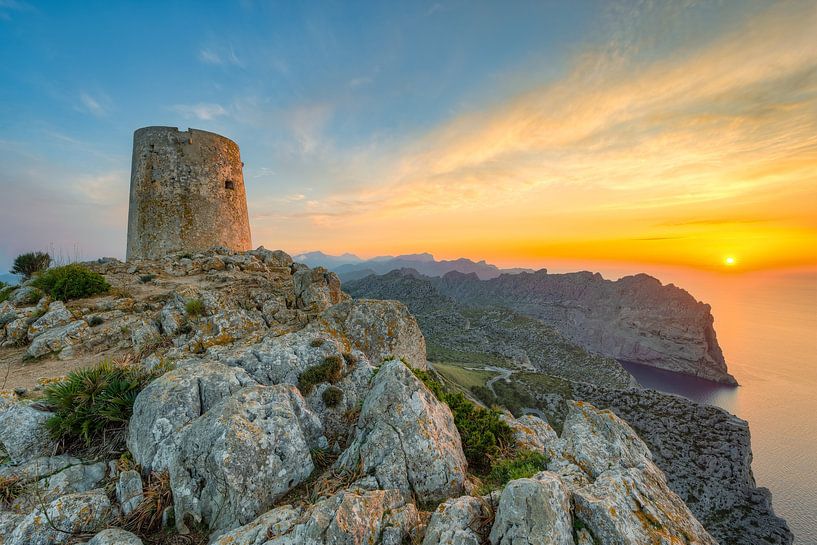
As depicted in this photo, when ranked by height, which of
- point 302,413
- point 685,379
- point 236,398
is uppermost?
point 236,398

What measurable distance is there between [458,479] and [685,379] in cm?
20969

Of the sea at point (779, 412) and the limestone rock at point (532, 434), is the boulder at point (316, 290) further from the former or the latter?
the sea at point (779, 412)

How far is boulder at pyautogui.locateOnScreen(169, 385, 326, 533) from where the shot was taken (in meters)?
5.15

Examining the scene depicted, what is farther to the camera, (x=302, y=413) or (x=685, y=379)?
(x=685, y=379)

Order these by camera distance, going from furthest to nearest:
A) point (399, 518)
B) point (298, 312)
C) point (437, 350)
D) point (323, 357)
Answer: point (437, 350) < point (298, 312) < point (323, 357) < point (399, 518)

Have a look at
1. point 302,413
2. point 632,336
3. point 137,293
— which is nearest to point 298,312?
point 302,413

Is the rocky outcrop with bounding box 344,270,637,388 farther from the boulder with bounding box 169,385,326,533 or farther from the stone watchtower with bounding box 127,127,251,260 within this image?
the boulder with bounding box 169,385,326,533

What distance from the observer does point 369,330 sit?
37.0 feet

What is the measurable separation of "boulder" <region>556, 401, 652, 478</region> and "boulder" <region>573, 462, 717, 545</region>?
60 centimetres

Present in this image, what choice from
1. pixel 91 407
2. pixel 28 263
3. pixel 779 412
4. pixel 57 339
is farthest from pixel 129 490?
pixel 779 412

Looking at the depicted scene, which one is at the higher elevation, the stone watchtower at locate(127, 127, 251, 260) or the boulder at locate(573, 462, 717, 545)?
the stone watchtower at locate(127, 127, 251, 260)

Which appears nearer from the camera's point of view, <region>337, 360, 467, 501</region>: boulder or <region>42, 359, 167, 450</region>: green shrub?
<region>337, 360, 467, 501</region>: boulder

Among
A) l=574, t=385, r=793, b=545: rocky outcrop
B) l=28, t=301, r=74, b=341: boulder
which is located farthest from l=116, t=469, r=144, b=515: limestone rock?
l=574, t=385, r=793, b=545: rocky outcrop

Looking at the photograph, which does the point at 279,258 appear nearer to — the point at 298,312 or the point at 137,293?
the point at 137,293
